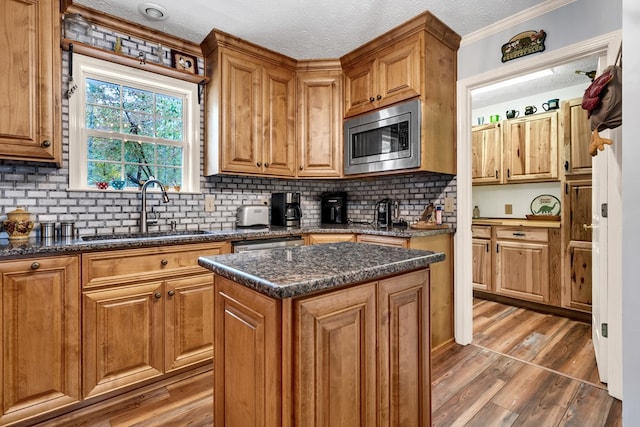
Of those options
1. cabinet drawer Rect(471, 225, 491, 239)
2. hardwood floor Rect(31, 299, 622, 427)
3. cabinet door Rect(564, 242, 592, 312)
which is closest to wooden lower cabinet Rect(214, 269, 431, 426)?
hardwood floor Rect(31, 299, 622, 427)

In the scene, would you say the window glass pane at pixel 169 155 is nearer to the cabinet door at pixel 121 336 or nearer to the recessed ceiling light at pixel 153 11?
the recessed ceiling light at pixel 153 11

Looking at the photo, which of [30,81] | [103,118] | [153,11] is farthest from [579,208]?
[30,81]

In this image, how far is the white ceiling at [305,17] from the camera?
7.23 ft

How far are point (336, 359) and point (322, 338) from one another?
0.31 feet

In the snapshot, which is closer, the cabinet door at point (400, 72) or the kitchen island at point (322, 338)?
the kitchen island at point (322, 338)

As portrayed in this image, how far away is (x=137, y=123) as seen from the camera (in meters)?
2.61

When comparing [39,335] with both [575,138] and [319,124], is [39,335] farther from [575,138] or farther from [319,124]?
[575,138]

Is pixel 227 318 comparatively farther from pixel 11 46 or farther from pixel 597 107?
pixel 597 107

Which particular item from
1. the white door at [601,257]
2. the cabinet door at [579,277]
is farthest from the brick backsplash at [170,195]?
the cabinet door at [579,277]

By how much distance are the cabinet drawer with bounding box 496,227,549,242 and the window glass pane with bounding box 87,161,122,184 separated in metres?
3.77

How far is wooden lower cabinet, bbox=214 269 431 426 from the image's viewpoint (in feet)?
2.95

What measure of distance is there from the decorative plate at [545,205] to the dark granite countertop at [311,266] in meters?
3.40

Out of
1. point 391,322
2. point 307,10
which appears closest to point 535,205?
point 307,10

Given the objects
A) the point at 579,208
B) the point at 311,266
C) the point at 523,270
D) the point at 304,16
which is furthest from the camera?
the point at 523,270
